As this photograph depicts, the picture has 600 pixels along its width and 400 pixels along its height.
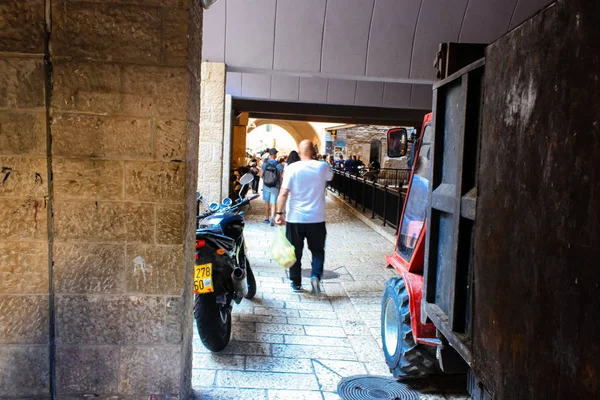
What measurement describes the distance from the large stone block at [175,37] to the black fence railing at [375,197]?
7.53 m

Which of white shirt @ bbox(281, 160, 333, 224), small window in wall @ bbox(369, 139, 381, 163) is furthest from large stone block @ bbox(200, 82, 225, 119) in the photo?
small window in wall @ bbox(369, 139, 381, 163)

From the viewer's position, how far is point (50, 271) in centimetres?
301

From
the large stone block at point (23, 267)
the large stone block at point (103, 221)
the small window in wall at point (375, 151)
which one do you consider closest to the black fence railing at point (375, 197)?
the large stone block at point (103, 221)

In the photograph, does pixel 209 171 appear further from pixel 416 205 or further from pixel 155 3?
pixel 155 3

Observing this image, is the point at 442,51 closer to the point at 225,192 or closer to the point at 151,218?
the point at 151,218

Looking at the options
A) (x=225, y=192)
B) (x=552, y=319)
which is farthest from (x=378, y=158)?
(x=552, y=319)

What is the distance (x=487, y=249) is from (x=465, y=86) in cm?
80

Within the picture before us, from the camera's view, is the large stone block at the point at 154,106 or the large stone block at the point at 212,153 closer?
the large stone block at the point at 154,106

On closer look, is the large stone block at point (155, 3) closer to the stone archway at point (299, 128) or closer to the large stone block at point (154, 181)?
the large stone block at point (154, 181)

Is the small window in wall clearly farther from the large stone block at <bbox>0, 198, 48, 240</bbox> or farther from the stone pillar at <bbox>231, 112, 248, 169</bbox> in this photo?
the large stone block at <bbox>0, 198, 48, 240</bbox>

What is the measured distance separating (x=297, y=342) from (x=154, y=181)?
2407mm

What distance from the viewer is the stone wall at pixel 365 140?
31234mm

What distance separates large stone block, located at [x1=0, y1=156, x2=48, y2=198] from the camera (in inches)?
114

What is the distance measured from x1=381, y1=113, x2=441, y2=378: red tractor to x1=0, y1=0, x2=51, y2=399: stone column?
7.67ft
